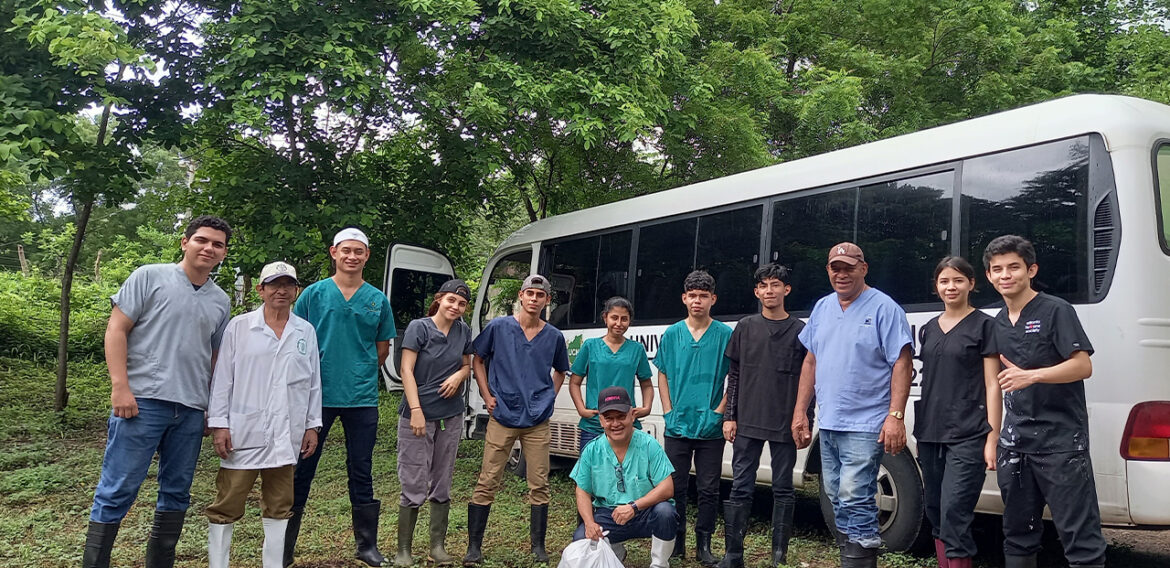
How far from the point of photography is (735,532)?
4.84 meters

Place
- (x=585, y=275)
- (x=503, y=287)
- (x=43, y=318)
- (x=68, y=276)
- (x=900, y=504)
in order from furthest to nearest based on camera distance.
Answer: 1. (x=43, y=318)
2. (x=68, y=276)
3. (x=503, y=287)
4. (x=585, y=275)
5. (x=900, y=504)

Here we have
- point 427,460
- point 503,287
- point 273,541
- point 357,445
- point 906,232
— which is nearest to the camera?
point 273,541

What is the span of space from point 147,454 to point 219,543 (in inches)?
→ 23.5

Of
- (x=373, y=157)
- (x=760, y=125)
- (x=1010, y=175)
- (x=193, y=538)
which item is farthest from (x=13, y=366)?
(x=1010, y=175)

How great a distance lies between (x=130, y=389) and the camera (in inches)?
153

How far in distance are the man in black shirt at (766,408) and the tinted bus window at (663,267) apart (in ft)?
6.27

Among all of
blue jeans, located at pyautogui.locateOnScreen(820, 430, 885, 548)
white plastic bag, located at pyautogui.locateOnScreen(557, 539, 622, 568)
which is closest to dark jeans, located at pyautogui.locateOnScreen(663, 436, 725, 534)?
blue jeans, located at pyautogui.locateOnScreen(820, 430, 885, 548)

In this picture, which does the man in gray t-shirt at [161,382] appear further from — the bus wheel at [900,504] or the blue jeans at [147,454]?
the bus wheel at [900,504]

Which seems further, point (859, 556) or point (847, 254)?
point (847, 254)

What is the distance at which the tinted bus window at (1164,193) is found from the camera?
4.21m

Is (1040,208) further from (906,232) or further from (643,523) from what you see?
(643,523)

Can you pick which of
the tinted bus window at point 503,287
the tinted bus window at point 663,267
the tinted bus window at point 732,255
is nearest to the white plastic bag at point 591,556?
the tinted bus window at point 732,255

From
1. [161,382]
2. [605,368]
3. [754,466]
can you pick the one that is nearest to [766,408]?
[754,466]

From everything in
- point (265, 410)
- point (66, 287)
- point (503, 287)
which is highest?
point (503, 287)
